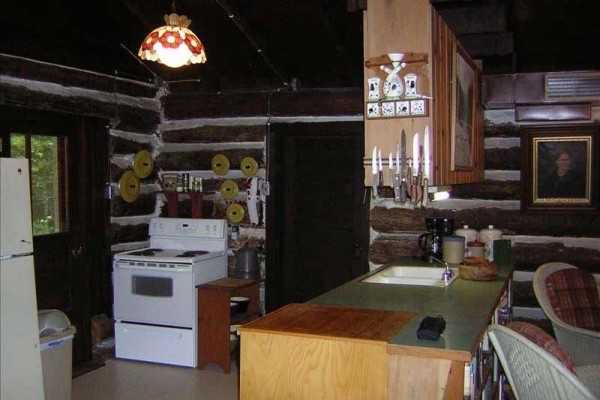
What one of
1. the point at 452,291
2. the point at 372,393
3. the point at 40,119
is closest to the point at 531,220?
the point at 452,291

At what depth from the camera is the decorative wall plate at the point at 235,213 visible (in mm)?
5969

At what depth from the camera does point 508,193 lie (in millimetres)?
5148

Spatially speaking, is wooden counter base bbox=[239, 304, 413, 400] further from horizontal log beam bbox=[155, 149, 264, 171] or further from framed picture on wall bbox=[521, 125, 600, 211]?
horizontal log beam bbox=[155, 149, 264, 171]

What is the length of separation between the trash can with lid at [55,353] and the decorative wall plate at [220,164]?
2.29m

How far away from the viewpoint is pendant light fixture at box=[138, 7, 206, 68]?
154 inches

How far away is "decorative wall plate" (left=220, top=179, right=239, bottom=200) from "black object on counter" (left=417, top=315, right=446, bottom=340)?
3.62 meters

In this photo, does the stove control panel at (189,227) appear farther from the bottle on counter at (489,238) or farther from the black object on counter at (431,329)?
the black object on counter at (431,329)

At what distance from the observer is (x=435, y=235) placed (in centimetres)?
485

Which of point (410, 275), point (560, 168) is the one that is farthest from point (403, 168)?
point (560, 168)

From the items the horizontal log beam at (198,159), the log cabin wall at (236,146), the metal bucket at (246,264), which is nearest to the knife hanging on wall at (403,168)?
the log cabin wall at (236,146)

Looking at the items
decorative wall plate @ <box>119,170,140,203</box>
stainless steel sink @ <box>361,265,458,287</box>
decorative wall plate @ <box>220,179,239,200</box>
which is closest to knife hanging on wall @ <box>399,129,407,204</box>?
stainless steel sink @ <box>361,265,458,287</box>

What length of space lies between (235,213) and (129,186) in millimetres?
1024

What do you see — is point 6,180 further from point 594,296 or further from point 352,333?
point 594,296

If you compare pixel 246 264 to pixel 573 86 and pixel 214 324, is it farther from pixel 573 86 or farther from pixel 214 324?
pixel 573 86
